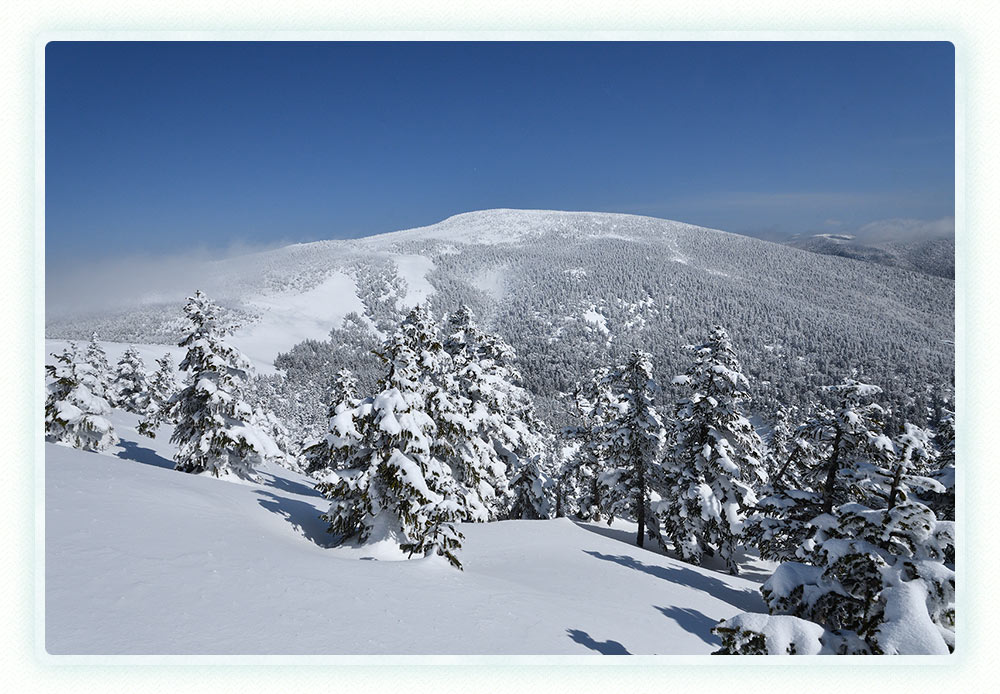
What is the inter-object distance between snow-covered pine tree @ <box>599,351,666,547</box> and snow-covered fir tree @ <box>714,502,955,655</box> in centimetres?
1315

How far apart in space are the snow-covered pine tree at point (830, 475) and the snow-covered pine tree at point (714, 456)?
17.0 feet

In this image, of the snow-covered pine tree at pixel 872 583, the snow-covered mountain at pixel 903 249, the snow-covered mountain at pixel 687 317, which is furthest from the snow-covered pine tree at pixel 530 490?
the snow-covered pine tree at pixel 872 583

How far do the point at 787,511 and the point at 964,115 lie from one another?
22.8 ft

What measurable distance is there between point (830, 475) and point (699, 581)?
580 cm

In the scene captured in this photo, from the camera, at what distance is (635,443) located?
19.0 m

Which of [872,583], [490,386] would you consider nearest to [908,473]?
[872,583]

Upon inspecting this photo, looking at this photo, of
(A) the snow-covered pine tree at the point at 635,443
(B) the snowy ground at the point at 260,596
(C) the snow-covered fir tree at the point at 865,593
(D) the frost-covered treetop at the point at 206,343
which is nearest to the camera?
(C) the snow-covered fir tree at the point at 865,593

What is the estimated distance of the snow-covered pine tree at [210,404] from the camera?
15398 millimetres

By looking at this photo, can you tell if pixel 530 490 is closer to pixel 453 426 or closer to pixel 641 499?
pixel 641 499

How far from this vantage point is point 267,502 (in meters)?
12.5

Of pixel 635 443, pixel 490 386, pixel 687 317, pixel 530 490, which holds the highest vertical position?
pixel 687 317

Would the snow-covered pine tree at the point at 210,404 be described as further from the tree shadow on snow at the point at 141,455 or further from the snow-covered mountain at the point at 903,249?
the snow-covered mountain at the point at 903,249

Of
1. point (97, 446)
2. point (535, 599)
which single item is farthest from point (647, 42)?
point (97, 446)

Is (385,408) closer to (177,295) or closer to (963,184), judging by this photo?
(177,295)
